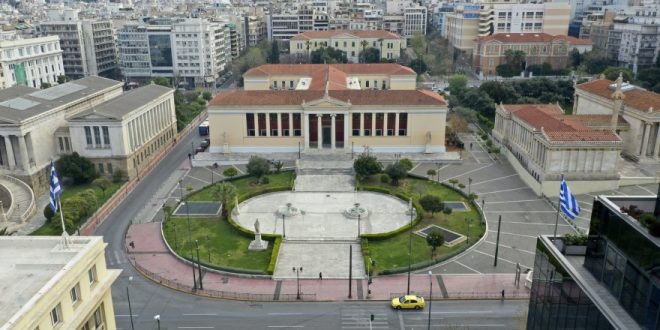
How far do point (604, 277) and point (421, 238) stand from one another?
3065 cm

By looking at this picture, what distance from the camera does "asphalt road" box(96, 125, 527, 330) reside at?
137 ft

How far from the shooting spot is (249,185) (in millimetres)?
71938

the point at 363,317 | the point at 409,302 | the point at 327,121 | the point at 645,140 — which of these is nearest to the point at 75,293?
the point at 363,317

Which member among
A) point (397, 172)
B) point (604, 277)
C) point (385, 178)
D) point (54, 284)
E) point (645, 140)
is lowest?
point (385, 178)

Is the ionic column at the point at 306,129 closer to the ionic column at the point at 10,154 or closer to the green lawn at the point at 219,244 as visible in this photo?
the green lawn at the point at 219,244

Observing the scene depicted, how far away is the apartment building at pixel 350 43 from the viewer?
159250 millimetres

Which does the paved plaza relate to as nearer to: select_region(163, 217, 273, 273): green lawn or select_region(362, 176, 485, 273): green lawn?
select_region(362, 176, 485, 273): green lawn

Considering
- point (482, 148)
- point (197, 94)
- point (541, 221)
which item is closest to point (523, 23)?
point (482, 148)

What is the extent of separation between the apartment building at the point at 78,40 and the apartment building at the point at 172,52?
7730 millimetres

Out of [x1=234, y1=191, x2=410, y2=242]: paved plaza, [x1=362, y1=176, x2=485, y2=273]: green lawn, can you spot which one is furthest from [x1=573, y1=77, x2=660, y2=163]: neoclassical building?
[x1=234, y1=191, x2=410, y2=242]: paved plaza

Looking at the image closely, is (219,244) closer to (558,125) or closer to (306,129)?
(306,129)

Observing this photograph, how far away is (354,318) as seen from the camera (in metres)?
42.7

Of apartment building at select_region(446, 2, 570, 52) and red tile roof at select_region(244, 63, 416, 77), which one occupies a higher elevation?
apartment building at select_region(446, 2, 570, 52)

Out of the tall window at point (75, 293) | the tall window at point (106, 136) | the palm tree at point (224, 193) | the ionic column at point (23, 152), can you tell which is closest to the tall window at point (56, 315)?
the tall window at point (75, 293)
